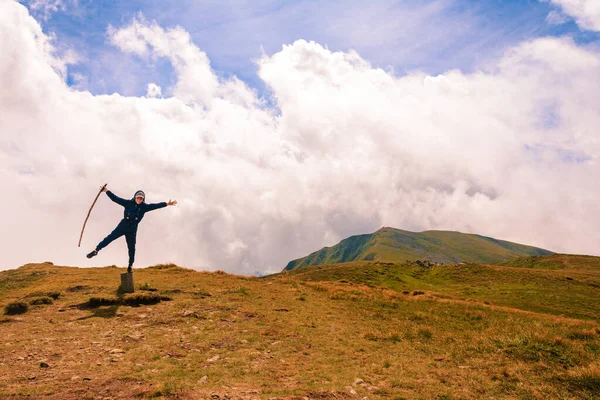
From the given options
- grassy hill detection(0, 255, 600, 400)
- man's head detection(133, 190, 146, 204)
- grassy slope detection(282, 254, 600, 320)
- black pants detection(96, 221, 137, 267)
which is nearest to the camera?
grassy hill detection(0, 255, 600, 400)

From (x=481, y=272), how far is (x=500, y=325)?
85.3 meters

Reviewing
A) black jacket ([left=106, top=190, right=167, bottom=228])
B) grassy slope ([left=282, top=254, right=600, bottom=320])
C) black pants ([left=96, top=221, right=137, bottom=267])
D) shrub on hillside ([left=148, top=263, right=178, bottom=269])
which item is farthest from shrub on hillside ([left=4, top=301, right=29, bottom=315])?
grassy slope ([left=282, top=254, right=600, bottom=320])

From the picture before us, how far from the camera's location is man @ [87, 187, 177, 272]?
72.2 feet

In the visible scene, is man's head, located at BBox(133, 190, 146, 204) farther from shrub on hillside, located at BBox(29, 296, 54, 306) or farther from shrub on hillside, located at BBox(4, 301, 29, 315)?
shrub on hillside, located at BBox(4, 301, 29, 315)

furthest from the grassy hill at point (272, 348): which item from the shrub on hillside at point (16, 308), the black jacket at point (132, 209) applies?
the black jacket at point (132, 209)

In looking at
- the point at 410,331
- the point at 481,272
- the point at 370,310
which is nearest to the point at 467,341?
the point at 410,331

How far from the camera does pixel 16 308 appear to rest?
17984 millimetres

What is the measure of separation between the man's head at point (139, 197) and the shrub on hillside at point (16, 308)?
26.7ft

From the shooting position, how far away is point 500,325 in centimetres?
1995

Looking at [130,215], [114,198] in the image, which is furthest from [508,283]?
[114,198]

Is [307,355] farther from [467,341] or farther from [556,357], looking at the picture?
[556,357]

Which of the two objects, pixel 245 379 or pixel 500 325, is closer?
pixel 245 379

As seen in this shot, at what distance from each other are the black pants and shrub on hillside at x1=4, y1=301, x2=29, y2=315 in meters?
4.61

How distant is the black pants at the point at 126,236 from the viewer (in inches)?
861
